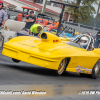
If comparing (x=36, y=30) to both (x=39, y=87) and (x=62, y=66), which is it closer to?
(x=62, y=66)

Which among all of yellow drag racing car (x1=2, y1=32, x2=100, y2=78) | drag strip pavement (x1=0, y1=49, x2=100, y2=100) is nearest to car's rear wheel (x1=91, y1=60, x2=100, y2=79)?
yellow drag racing car (x1=2, y1=32, x2=100, y2=78)

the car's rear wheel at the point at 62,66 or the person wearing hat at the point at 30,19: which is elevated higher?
the person wearing hat at the point at 30,19

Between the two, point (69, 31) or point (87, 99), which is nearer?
point (87, 99)

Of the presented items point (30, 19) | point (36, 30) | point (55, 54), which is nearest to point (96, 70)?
point (55, 54)

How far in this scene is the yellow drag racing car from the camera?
21.0ft

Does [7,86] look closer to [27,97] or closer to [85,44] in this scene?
[27,97]

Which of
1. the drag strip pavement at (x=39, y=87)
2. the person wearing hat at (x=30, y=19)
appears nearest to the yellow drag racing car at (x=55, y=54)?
the drag strip pavement at (x=39, y=87)

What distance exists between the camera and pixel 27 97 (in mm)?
4211

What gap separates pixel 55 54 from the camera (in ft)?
20.9

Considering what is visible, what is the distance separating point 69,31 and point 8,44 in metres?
4.93

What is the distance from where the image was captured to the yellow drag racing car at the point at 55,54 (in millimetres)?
6391

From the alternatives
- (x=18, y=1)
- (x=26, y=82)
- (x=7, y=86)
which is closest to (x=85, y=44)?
(x=26, y=82)

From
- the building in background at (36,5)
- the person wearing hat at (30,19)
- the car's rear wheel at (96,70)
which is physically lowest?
the car's rear wheel at (96,70)

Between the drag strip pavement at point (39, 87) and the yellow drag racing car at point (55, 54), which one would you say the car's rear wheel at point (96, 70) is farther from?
the drag strip pavement at point (39, 87)
